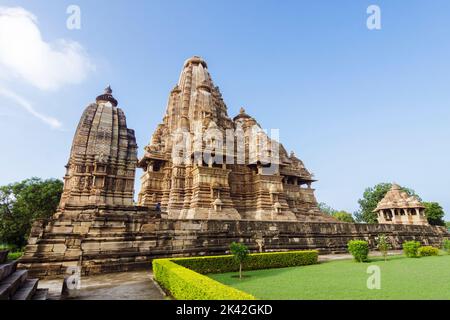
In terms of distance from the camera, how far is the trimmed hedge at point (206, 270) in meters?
3.75

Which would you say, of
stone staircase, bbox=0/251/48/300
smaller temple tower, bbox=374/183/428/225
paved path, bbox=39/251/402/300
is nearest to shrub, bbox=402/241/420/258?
paved path, bbox=39/251/402/300

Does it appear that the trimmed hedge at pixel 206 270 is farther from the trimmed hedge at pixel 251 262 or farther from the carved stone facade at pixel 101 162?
the carved stone facade at pixel 101 162

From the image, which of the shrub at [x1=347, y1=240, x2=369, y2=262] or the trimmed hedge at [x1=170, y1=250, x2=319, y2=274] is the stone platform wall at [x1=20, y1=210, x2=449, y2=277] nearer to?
the trimmed hedge at [x1=170, y1=250, x2=319, y2=274]

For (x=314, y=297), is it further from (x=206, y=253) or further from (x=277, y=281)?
(x=206, y=253)

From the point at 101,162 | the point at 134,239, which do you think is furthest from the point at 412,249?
the point at 101,162

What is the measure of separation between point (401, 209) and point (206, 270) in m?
27.8

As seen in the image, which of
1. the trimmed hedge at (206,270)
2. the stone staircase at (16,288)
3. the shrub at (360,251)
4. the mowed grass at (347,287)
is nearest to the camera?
the trimmed hedge at (206,270)

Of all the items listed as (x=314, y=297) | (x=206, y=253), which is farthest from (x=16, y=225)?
(x=314, y=297)

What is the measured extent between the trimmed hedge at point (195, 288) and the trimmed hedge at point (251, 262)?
2246 mm

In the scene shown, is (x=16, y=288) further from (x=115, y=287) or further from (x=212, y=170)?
(x=212, y=170)

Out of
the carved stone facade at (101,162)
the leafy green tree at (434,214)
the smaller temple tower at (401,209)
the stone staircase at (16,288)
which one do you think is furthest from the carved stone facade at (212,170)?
the leafy green tree at (434,214)

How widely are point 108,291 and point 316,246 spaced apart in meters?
12.2

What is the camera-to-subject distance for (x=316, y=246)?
14.5m

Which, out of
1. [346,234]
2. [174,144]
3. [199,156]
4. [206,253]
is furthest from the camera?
[174,144]
